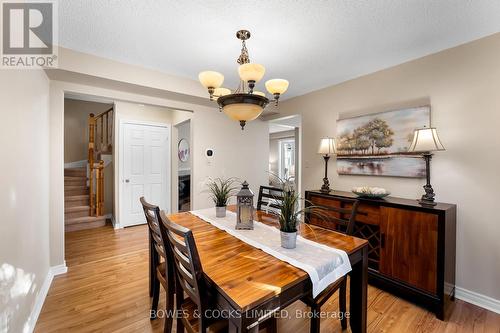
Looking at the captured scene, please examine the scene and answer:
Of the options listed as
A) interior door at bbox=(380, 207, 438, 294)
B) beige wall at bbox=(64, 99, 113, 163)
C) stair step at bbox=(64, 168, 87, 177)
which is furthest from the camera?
beige wall at bbox=(64, 99, 113, 163)

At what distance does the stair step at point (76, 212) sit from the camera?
4.17 metres

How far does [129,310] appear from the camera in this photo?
190 cm

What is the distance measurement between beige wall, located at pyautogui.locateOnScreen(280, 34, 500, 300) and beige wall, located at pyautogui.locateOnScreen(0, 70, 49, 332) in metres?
3.33

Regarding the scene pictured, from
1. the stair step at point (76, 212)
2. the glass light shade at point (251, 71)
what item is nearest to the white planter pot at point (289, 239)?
the glass light shade at point (251, 71)

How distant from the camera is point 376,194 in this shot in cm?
233

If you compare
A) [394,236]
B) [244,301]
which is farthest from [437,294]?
[244,301]

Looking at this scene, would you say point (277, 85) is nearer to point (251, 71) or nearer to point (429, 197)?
point (251, 71)

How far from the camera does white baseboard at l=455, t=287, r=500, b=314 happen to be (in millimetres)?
1909

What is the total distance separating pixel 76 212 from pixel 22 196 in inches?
129

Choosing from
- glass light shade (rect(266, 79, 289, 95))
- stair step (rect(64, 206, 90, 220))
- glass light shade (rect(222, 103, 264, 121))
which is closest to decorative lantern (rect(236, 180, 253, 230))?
glass light shade (rect(222, 103, 264, 121))

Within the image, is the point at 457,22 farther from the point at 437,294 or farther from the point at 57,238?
the point at 57,238

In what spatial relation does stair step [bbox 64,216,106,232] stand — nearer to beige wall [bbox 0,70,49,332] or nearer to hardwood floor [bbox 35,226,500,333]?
hardwood floor [bbox 35,226,500,333]

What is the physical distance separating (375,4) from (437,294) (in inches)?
92.4

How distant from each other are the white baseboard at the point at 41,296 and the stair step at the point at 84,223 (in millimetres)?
1804
